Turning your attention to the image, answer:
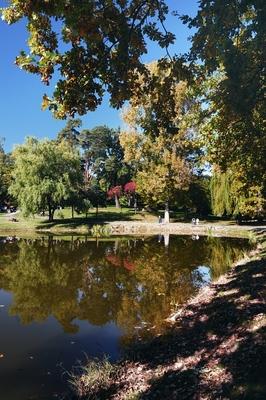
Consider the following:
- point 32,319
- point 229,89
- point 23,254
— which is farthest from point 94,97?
point 23,254

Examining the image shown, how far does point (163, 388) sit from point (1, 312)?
30.1ft

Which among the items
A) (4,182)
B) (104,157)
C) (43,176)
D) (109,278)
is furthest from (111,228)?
(104,157)

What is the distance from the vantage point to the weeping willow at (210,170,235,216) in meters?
49.5

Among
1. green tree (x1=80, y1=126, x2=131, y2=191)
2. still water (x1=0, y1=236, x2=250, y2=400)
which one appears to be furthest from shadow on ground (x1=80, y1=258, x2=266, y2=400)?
green tree (x1=80, y1=126, x2=131, y2=191)

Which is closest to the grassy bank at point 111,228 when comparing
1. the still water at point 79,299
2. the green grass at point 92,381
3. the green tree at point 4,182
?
the still water at point 79,299

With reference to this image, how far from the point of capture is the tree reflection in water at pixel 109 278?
1466cm

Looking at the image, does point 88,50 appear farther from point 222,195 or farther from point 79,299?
point 222,195

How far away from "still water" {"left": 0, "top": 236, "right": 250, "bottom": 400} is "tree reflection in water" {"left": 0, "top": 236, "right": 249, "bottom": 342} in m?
0.03

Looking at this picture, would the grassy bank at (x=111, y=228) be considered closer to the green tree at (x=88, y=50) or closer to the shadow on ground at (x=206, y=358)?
the shadow on ground at (x=206, y=358)

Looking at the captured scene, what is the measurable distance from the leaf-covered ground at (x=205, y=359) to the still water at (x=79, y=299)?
3.84 ft

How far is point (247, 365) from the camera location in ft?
24.6

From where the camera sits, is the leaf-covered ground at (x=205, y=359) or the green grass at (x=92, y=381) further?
the green grass at (x=92, y=381)

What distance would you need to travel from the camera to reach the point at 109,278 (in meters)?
21.3

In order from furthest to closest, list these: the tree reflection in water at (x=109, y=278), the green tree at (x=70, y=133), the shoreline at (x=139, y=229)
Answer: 1. the green tree at (x=70, y=133)
2. the shoreline at (x=139, y=229)
3. the tree reflection in water at (x=109, y=278)
